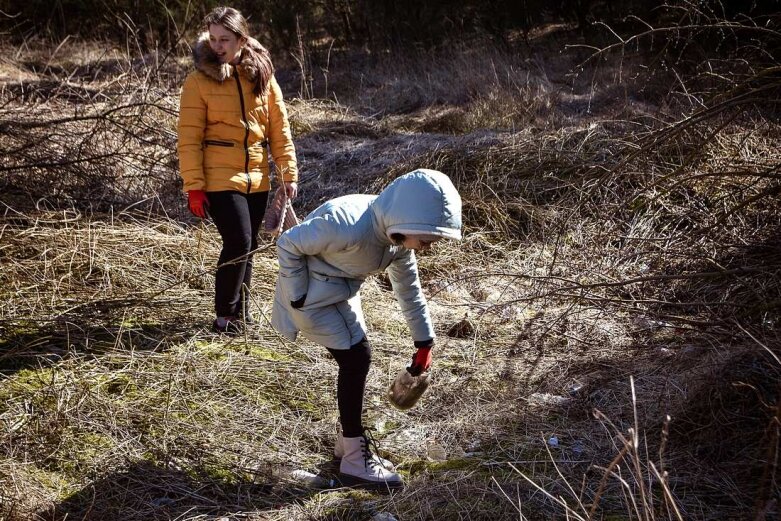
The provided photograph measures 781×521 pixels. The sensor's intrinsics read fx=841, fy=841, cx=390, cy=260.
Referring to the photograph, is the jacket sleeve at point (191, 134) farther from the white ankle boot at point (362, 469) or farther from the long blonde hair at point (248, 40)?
the white ankle boot at point (362, 469)

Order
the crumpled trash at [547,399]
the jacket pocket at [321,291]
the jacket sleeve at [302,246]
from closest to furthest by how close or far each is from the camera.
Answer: the jacket sleeve at [302,246]
the jacket pocket at [321,291]
the crumpled trash at [547,399]

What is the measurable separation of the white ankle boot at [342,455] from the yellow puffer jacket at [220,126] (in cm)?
143

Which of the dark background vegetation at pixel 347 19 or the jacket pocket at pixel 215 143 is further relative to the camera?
the dark background vegetation at pixel 347 19

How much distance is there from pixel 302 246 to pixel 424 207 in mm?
486

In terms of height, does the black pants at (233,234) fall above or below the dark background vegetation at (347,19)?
below

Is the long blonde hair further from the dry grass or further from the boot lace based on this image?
the boot lace

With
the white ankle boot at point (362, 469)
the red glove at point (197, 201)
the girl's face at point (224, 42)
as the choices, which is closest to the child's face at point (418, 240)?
the white ankle boot at point (362, 469)

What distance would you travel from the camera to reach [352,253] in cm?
301

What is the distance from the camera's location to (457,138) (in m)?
7.53

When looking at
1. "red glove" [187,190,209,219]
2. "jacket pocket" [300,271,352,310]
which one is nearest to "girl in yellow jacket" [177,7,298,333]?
"red glove" [187,190,209,219]

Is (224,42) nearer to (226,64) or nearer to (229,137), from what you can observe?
(226,64)

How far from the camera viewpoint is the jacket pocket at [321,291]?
306 cm

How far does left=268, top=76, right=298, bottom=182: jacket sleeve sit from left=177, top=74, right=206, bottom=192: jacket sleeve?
43cm

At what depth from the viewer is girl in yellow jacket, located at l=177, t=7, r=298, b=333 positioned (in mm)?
4164
